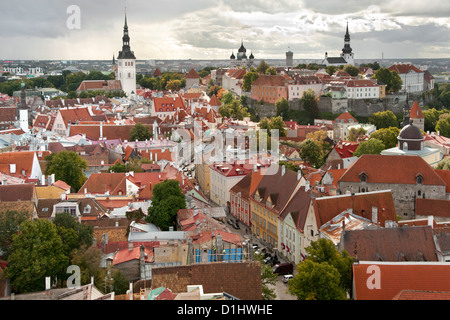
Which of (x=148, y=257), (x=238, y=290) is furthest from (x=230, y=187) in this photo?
(x=238, y=290)

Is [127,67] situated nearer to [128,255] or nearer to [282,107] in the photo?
[282,107]

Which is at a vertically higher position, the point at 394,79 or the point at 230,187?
the point at 394,79

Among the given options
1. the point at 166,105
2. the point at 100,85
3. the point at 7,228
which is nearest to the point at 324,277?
the point at 7,228

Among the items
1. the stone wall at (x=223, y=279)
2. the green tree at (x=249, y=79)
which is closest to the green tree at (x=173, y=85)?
the green tree at (x=249, y=79)

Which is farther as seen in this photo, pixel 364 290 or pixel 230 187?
pixel 230 187
